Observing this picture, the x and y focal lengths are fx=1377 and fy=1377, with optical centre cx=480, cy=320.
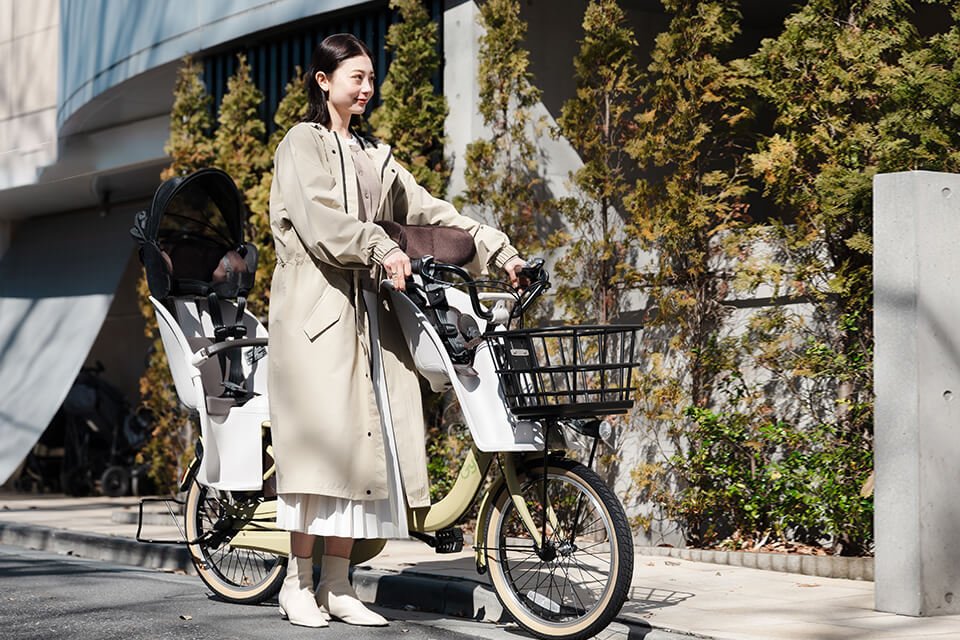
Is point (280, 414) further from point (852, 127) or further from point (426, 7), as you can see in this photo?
point (426, 7)

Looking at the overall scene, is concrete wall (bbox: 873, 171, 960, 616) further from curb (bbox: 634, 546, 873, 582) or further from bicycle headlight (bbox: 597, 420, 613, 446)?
bicycle headlight (bbox: 597, 420, 613, 446)

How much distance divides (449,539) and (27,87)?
41.6 ft

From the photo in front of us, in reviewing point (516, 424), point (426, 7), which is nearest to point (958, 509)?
point (516, 424)

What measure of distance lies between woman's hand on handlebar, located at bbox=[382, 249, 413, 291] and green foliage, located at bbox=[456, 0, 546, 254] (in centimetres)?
407

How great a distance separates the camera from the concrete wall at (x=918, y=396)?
18.4ft

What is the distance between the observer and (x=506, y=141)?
371 inches

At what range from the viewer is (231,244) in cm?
702

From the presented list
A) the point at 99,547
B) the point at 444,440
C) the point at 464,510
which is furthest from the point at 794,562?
the point at 99,547

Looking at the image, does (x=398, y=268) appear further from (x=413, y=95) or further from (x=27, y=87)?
(x=27, y=87)

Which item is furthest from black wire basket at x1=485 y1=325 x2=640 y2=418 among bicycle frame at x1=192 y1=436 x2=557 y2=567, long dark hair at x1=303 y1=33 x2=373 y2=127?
long dark hair at x1=303 y1=33 x2=373 y2=127

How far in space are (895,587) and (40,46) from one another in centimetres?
1336

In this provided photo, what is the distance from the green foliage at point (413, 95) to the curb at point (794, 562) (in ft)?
11.2

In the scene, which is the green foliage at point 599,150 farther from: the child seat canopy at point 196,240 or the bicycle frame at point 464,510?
the bicycle frame at point 464,510

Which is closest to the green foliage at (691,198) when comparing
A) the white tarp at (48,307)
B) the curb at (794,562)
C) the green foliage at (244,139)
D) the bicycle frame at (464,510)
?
the curb at (794,562)
